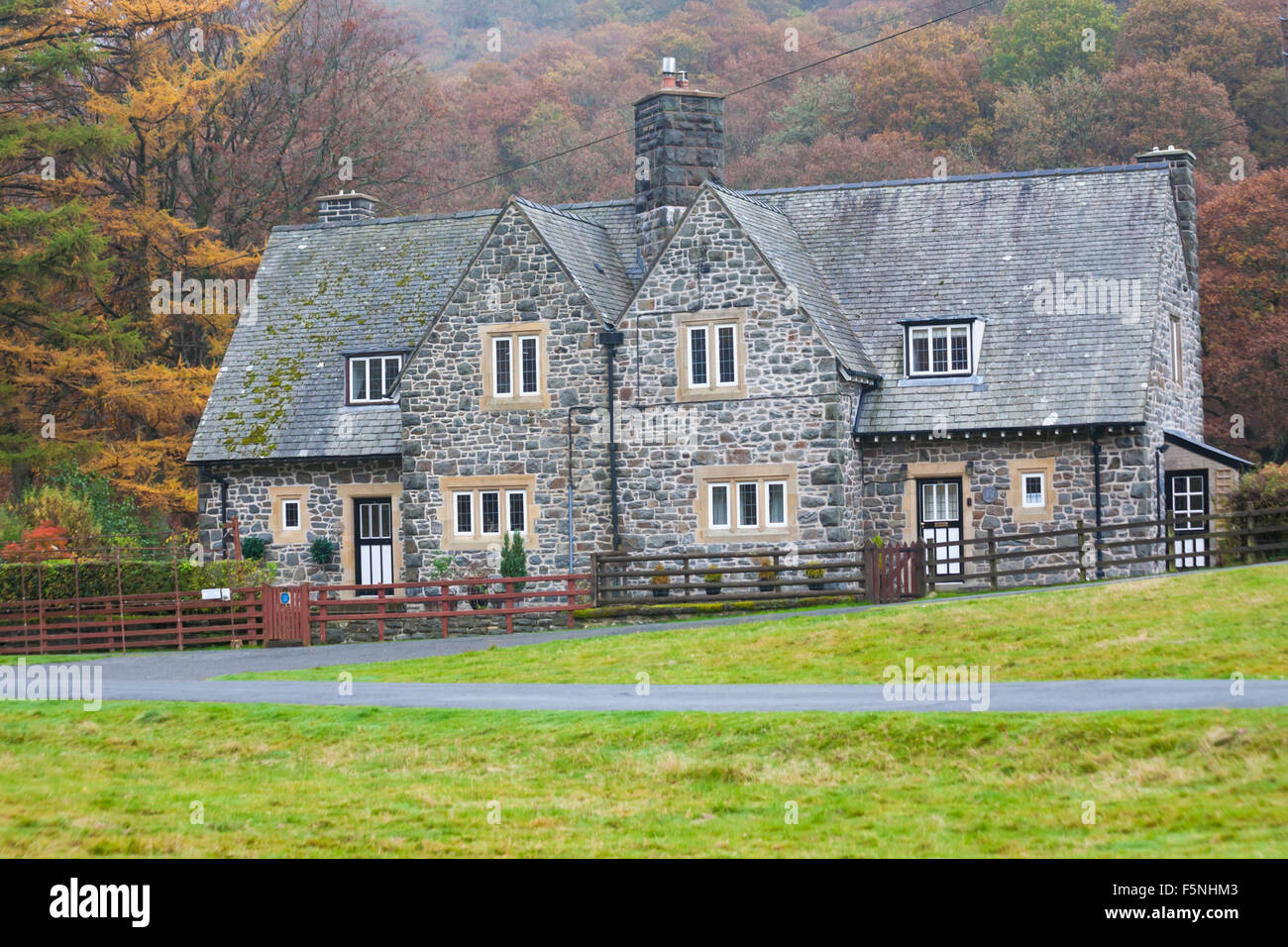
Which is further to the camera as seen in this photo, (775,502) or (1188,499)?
(1188,499)

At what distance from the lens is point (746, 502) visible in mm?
33438

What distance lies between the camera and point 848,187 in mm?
38406

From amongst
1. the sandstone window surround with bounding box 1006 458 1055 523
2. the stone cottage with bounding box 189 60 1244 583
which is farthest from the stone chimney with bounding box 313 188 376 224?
the sandstone window surround with bounding box 1006 458 1055 523

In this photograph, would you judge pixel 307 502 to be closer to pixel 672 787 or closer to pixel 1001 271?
pixel 1001 271

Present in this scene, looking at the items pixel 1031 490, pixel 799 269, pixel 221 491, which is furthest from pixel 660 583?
pixel 221 491

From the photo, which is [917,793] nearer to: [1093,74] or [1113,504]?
[1113,504]

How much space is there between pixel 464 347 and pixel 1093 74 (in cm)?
3834

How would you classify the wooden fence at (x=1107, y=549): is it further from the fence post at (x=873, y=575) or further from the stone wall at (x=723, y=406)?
the stone wall at (x=723, y=406)

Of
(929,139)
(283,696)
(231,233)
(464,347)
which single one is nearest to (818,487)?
(464,347)

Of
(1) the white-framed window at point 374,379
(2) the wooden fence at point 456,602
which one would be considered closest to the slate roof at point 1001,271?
(2) the wooden fence at point 456,602

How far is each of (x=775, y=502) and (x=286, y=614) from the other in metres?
10.2

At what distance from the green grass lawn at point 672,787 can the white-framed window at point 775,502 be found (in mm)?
14301

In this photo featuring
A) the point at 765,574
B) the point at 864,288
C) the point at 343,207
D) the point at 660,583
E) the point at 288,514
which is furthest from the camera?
the point at 343,207

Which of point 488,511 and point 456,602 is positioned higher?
point 488,511
